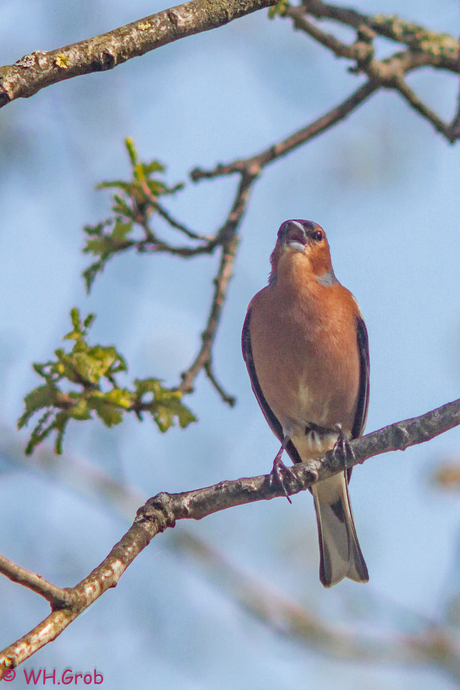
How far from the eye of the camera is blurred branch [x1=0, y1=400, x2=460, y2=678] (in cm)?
326

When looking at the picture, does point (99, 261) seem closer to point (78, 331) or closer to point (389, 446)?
point (78, 331)

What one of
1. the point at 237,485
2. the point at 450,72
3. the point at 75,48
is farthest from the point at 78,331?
the point at 450,72

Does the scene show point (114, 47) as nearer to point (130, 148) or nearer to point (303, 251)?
point (130, 148)

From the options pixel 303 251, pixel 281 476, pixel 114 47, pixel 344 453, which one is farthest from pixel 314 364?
pixel 114 47

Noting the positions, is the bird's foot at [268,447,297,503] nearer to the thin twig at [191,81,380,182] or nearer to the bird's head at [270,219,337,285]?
the bird's head at [270,219,337,285]

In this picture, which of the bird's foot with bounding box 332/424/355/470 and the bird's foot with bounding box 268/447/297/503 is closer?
the bird's foot with bounding box 268/447/297/503

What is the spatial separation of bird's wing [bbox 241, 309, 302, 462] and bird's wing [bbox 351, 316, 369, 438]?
69 centimetres

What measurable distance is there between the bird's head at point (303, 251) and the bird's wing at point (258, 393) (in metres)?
0.60

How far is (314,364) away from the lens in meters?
6.61

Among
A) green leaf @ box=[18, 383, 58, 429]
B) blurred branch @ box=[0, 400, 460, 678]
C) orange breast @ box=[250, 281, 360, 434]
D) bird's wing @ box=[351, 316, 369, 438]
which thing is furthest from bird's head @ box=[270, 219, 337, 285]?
green leaf @ box=[18, 383, 58, 429]

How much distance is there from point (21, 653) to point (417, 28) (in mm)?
6805

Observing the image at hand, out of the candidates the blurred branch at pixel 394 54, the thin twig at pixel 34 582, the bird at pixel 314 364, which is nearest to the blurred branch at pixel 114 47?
the thin twig at pixel 34 582

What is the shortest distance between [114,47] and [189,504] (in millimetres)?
2474

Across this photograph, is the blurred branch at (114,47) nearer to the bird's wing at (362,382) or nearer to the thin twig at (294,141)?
the thin twig at (294,141)
